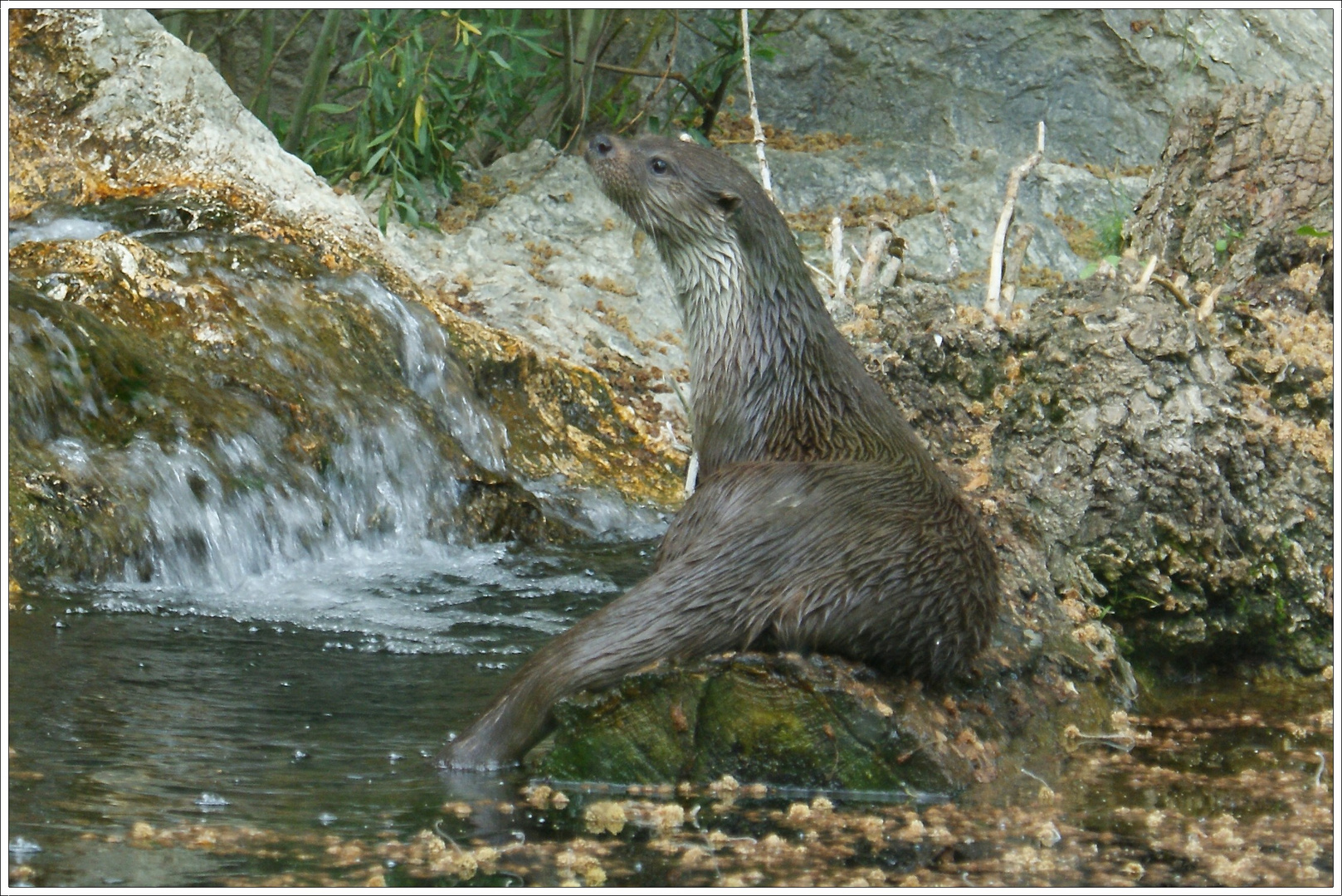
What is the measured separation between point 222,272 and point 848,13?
5412 millimetres

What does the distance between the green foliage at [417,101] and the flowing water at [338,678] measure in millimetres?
1680

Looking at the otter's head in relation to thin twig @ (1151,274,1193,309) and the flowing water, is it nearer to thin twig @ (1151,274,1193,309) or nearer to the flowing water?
the flowing water

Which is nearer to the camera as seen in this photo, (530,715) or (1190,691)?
(530,715)

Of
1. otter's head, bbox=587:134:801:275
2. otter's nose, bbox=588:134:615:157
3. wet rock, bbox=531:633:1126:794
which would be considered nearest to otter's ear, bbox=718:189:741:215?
otter's head, bbox=587:134:801:275

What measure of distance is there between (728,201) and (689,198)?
0.14 meters

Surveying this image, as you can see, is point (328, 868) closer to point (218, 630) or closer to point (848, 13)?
point (218, 630)

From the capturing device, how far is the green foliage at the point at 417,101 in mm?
7012

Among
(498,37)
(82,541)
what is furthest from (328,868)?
(498,37)

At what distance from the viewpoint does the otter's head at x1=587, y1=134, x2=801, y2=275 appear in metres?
3.57

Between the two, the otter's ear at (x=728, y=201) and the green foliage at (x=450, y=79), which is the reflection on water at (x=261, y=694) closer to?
the otter's ear at (x=728, y=201)

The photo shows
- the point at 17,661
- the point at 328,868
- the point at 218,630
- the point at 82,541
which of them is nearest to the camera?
the point at 328,868

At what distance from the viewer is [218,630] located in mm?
3686

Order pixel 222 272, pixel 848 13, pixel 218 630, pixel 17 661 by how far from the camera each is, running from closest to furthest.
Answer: pixel 17 661 → pixel 218 630 → pixel 222 272 → pixel 848 13

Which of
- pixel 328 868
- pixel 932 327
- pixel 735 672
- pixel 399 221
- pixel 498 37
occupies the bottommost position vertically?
pixel 328 868
